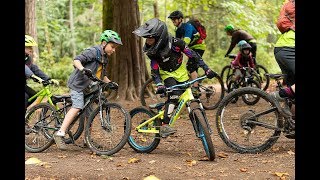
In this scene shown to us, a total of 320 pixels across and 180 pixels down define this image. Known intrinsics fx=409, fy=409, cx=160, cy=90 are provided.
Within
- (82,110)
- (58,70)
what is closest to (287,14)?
(82,110)

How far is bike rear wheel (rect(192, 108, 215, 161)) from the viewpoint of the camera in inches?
217

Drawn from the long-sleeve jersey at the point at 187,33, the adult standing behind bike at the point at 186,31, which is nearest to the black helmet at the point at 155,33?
the adult standing behind bike at the point at 186,31

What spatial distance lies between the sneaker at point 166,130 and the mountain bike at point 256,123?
2.37 ft

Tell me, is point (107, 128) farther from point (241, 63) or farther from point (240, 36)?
point (240, 36)

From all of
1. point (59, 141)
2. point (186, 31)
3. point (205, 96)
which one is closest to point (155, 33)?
point (59, 141)

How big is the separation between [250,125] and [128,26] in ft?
20.5

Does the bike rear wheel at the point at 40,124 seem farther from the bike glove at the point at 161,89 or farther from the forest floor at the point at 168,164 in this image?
the bike glove at the point at 161,89

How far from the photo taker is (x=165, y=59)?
248 inches

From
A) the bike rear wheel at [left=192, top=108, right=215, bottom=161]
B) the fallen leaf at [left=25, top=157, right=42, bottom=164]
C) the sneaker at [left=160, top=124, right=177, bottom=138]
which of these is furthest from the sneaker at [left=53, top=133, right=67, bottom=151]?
the bike rear wheel at [left=192, top=108, right=215, bottom=161]

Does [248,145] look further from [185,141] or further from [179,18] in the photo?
[179,18]

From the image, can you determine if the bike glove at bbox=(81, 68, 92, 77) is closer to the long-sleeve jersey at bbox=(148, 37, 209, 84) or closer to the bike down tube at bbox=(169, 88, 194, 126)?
the long-sleeve jersey at bbox=(148, 37, 209, 84)
